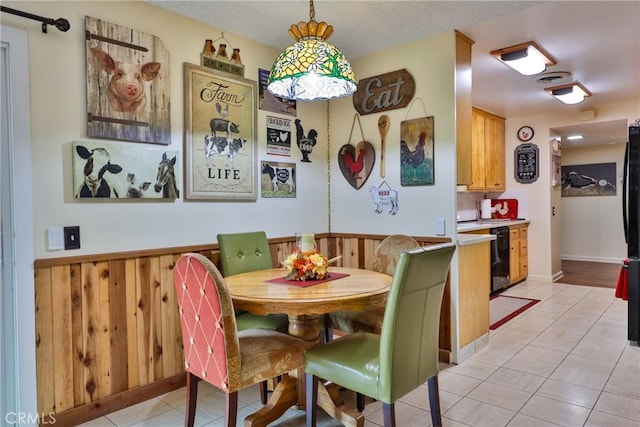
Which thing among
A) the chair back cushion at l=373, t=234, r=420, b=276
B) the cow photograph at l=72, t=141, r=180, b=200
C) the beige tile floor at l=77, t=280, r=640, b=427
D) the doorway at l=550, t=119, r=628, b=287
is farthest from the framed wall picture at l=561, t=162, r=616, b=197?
the cow photograph at l=72, t=141, r=180, b=200

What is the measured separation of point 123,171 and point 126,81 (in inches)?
21.3

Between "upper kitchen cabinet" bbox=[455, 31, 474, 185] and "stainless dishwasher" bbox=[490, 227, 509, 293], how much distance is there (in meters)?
2.19

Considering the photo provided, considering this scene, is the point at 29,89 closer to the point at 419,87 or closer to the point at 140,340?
the point at 140,340

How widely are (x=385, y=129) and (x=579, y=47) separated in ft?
5.65

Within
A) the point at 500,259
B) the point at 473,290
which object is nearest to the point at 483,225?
the point at 500,259

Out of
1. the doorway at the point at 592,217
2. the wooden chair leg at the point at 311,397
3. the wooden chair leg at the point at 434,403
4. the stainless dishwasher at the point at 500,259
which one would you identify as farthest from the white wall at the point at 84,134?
the doorway at the point at 592,217

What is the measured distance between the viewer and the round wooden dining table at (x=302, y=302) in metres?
1.81

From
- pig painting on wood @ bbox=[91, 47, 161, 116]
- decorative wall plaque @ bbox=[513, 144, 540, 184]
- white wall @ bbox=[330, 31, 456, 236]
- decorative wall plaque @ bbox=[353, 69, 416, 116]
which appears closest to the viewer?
pig painting on wood @ bbox=[91, 47, 161, 116]

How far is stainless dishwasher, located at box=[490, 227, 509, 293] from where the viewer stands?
195 inches

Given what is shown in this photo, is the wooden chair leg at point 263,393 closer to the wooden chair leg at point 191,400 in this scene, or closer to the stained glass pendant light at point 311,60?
the wooden chair leg at point 191,400

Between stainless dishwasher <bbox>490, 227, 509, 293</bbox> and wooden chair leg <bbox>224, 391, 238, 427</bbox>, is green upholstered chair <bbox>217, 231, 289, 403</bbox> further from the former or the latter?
stainless dishwasher <bbox>490, 227, 509, 293</bbox>

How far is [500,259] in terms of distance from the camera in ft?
16.6

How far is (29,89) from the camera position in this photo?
204 centimetres

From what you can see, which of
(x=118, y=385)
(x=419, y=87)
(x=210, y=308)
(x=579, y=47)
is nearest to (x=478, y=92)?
(x=579, y=47)
